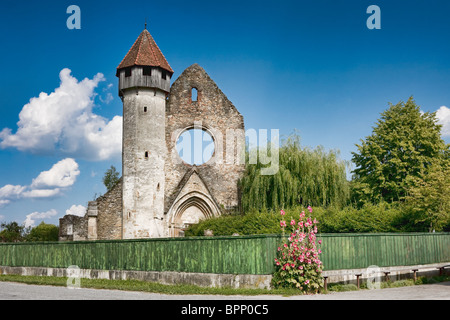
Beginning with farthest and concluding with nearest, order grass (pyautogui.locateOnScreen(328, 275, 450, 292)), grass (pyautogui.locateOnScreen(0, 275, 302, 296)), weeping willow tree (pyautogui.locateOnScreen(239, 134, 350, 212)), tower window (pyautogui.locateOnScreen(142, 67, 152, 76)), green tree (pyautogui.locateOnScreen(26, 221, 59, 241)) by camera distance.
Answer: green tree (pyautogui.locateOnScreen(26, 221, 59, 241)) < tower window (pyautogui.locateOnScreen(142, 67, 152, 76)) < weeping willow tree (pyautogui.locateOnScreen(239, 134, 350, 212)) < grass (pyautogui.locateOnScreen(328, 275, 450, 292)) < grass (pyautogui.locateOnScreen(0, 275, 302, 296))

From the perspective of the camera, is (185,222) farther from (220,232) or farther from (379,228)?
(379,228)

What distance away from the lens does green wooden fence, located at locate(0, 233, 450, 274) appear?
1350 cm

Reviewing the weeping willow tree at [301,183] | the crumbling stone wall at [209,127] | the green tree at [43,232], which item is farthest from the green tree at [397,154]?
the green tree at [43,232]

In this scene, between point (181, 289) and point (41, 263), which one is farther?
point (41, 263)

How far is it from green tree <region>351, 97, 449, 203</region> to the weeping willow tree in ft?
10.8

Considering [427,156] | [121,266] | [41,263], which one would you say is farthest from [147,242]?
[427,156]

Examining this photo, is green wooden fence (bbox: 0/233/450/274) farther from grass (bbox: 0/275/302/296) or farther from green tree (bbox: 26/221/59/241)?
green tree (bbox: 26/221/59/241)

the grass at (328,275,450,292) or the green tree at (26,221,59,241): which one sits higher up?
the green tree at (26,221,59,241)

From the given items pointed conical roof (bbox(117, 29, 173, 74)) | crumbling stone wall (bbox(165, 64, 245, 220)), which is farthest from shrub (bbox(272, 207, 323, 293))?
pointed conical roof (bbox(117, 29, 173, 74))

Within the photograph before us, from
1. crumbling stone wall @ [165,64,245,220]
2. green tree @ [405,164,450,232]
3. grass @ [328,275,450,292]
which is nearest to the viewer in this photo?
grass @ [328,275,450,292]

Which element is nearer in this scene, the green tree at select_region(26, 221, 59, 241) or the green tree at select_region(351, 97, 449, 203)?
the green tree at select_region(351, 97, 449, 203)

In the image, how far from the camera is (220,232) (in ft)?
77.8

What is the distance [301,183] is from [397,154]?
23.3ft

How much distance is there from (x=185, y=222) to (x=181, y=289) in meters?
14.5
